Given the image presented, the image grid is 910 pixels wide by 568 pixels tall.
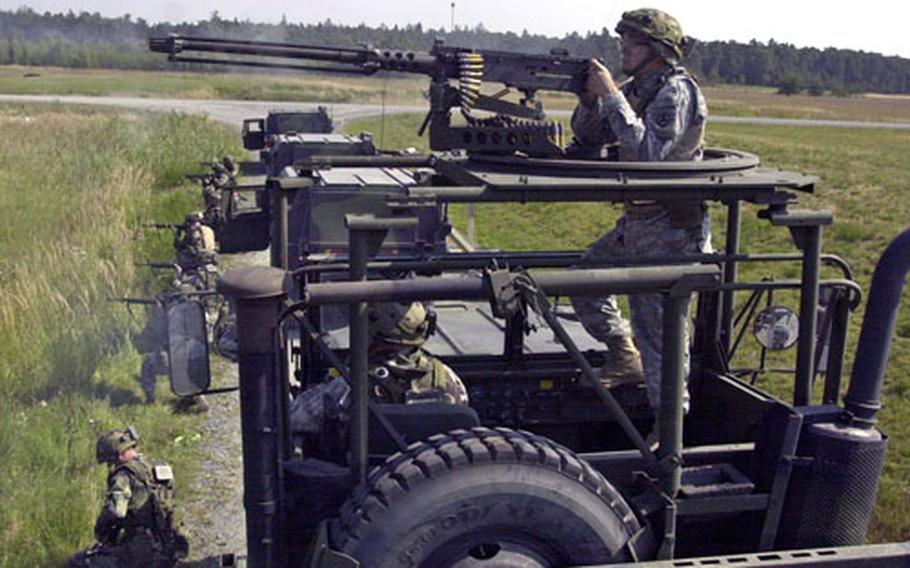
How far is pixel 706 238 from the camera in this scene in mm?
4316

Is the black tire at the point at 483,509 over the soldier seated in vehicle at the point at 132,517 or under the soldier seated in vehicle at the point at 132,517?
over

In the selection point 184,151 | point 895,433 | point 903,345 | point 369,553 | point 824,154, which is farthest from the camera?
point 824,154

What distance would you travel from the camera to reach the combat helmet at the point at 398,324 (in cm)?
414

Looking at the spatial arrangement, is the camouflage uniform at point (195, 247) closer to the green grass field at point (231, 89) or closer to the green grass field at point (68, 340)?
the green grass field at point (68, 340)

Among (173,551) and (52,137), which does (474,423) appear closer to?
(173,551)

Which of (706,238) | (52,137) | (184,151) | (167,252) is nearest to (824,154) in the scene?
(184,151)

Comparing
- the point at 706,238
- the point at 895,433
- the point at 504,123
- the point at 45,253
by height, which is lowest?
the point at 895,433

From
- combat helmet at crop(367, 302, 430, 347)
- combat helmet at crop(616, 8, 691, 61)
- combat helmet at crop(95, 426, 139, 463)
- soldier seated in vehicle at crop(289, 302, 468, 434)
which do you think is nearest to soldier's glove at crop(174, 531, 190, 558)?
combat helmet at crop(95, 426, 139, 463)

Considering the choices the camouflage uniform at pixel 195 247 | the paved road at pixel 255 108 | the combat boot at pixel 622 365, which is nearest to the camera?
the combat boot at pixel 622 365

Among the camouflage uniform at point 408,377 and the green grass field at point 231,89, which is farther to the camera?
the green grass field at point 231,89

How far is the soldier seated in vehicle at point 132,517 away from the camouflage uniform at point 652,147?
257cm

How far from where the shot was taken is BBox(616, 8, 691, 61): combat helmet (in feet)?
14.1

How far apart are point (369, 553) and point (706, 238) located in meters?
2.17

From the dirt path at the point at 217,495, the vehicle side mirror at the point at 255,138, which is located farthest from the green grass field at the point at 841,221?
the vehicle side mirror at the point at 255,138
